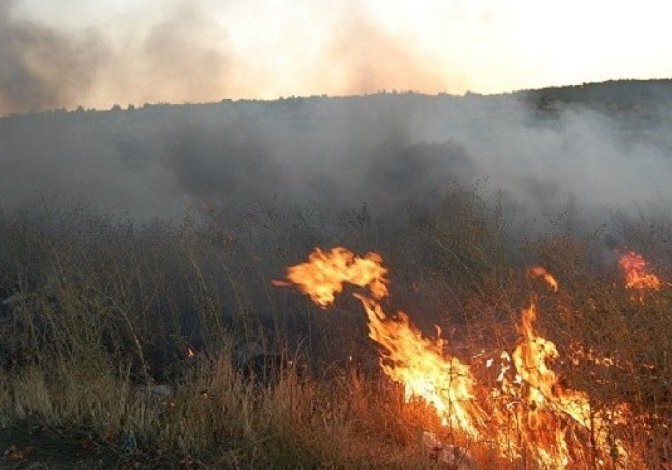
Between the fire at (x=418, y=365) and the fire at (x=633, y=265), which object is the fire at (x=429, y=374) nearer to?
the fire at (x=418, y=365)

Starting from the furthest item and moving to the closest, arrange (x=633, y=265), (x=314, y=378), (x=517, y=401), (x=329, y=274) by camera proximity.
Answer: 1. (x=633, y=265)
2. (x=314, y=378)
3. (x=329, y=274)
4. (x=517, y=401)

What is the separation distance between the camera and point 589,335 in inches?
144

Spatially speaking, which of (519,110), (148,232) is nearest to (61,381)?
(148,232)

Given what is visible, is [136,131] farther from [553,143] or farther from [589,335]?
[589,335]

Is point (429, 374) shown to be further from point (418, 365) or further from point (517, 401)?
point (517, 401)

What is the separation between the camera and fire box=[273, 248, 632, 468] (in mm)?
3605

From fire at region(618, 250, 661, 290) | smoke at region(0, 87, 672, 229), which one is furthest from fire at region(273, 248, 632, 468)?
smoke at region(0, 87, 672, 229)

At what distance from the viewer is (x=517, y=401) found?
372 centimetres

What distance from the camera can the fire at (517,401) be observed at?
3.61 m

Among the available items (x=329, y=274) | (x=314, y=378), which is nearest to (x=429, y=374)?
(x=329, y=274)

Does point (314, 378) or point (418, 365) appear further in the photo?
point (314, 378)

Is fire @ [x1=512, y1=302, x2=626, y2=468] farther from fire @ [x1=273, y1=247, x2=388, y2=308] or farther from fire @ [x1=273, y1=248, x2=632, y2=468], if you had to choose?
fire @ [x1=273, y1=247, x2=388, y2=308]

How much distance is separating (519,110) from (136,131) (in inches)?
457

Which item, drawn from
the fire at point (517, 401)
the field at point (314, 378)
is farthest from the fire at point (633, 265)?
the fire at point (517, 401)
